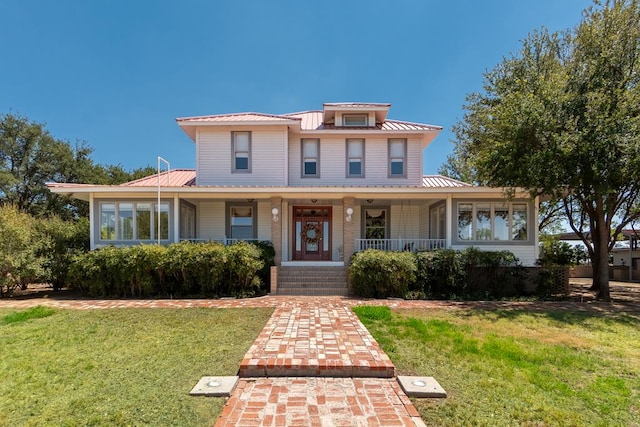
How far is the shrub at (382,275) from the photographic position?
10.4 meters

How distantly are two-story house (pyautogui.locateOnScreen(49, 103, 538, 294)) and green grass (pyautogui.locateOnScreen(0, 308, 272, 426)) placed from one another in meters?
5.35

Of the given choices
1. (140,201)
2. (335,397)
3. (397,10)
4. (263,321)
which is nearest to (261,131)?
(140,201)

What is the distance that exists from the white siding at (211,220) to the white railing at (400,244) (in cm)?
630

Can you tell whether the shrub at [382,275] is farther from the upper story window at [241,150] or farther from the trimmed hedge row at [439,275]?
the upper story window at [241,150]

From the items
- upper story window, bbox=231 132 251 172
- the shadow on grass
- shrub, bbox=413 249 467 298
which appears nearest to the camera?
the shadow on grass

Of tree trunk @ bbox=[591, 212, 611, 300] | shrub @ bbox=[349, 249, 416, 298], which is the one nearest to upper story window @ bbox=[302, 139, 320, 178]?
shrub @ bbox=[349, 249, 416, 298]

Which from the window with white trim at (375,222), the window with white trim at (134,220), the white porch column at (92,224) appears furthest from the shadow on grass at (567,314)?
the white porch column at (92,224)

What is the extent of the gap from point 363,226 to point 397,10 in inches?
378

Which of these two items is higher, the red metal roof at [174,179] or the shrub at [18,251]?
the red metal roof at [174,179]

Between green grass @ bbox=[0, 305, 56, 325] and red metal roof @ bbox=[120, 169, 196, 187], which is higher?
red metal roof @ bbox=[120, 169, 196, 187]

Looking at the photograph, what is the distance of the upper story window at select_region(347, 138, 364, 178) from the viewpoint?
1448 centimetres

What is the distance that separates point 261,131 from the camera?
13.9 meters

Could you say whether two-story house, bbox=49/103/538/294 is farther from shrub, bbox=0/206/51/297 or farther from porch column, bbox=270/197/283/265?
shrub, bbox=0/206/51/297

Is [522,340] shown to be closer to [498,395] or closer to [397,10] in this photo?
[498,395]
